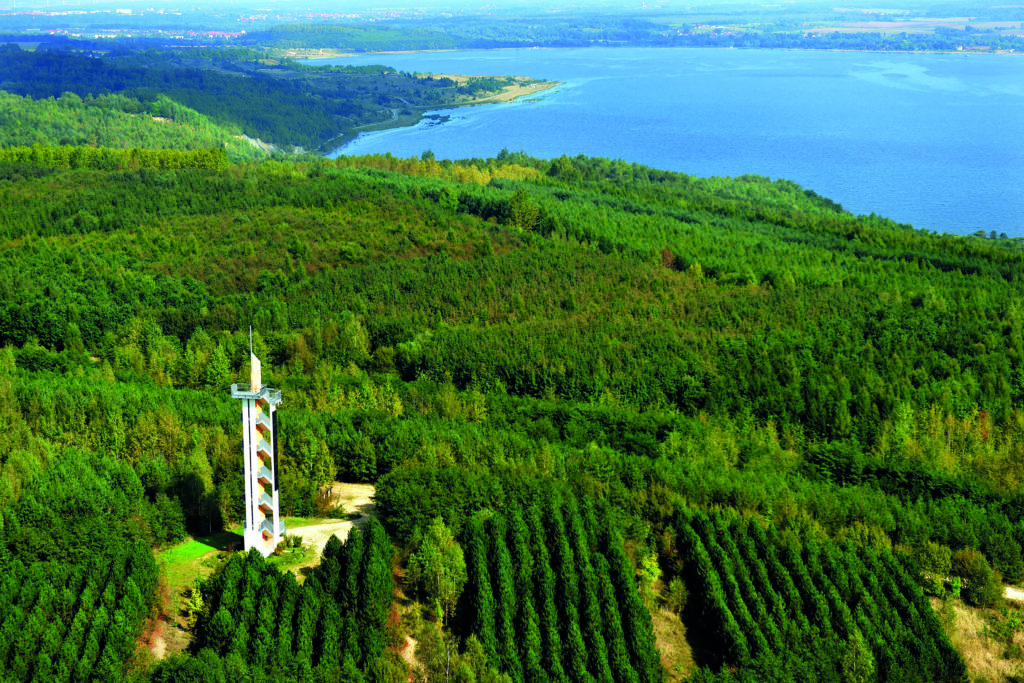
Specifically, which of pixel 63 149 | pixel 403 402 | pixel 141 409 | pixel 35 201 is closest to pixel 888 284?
pixel 403 402

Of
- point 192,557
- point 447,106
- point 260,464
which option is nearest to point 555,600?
point 260,464

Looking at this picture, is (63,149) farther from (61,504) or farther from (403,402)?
(61,504)

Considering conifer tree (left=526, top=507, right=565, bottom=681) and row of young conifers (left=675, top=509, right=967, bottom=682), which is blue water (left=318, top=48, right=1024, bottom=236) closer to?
row of young conifers (left=675, top=509, right=967, bottom=682)

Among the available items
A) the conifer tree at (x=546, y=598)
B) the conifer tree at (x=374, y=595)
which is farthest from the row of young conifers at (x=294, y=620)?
the conifer tree at (x=546, y=598)

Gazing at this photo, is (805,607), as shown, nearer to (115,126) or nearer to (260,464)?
(260,464)

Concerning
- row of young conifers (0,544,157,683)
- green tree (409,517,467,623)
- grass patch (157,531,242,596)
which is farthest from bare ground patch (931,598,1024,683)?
row of young conifers (0,544,157,683)

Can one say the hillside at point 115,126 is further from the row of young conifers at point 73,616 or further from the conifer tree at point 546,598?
the conifer tree at point 546,598
